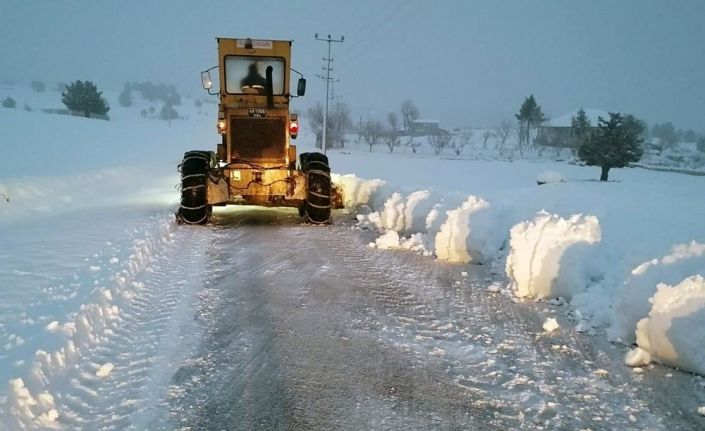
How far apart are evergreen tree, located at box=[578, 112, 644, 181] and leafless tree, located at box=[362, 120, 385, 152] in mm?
46933

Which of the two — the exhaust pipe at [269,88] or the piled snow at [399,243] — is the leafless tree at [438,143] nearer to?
the exhaust pipe at [269,88]

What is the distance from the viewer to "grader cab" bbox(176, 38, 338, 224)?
11133 mm

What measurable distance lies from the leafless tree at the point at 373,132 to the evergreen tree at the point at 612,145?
4693 centimetres

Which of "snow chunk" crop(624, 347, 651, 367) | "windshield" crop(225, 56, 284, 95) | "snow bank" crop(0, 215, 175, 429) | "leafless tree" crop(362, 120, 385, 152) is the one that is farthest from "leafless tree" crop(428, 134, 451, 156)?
"snow chunk" crop(624, 347, 651, 367)

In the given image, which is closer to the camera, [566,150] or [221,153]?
[221,153]

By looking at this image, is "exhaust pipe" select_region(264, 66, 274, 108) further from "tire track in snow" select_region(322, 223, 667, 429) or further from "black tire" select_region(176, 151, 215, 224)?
"tire track in snow" select_region(322, 223, 667, 429)

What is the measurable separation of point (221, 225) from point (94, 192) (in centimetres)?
921

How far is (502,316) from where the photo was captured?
5902 millimetres

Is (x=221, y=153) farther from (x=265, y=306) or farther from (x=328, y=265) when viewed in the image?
(x=265, y=306)

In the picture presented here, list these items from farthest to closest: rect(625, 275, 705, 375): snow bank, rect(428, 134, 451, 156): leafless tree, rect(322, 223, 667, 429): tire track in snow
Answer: rect(428, 134, 451, 156): leafless tree, rect(625, 275, 705, 375): snow bank, rect(322, 223, 667, 429): tire track in snow

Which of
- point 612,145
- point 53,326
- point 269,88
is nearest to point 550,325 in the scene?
point 53,326

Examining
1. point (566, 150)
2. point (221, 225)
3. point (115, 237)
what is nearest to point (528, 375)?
point (115, 237)

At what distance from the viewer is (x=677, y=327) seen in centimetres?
454

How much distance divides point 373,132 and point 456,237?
80.4 metres
